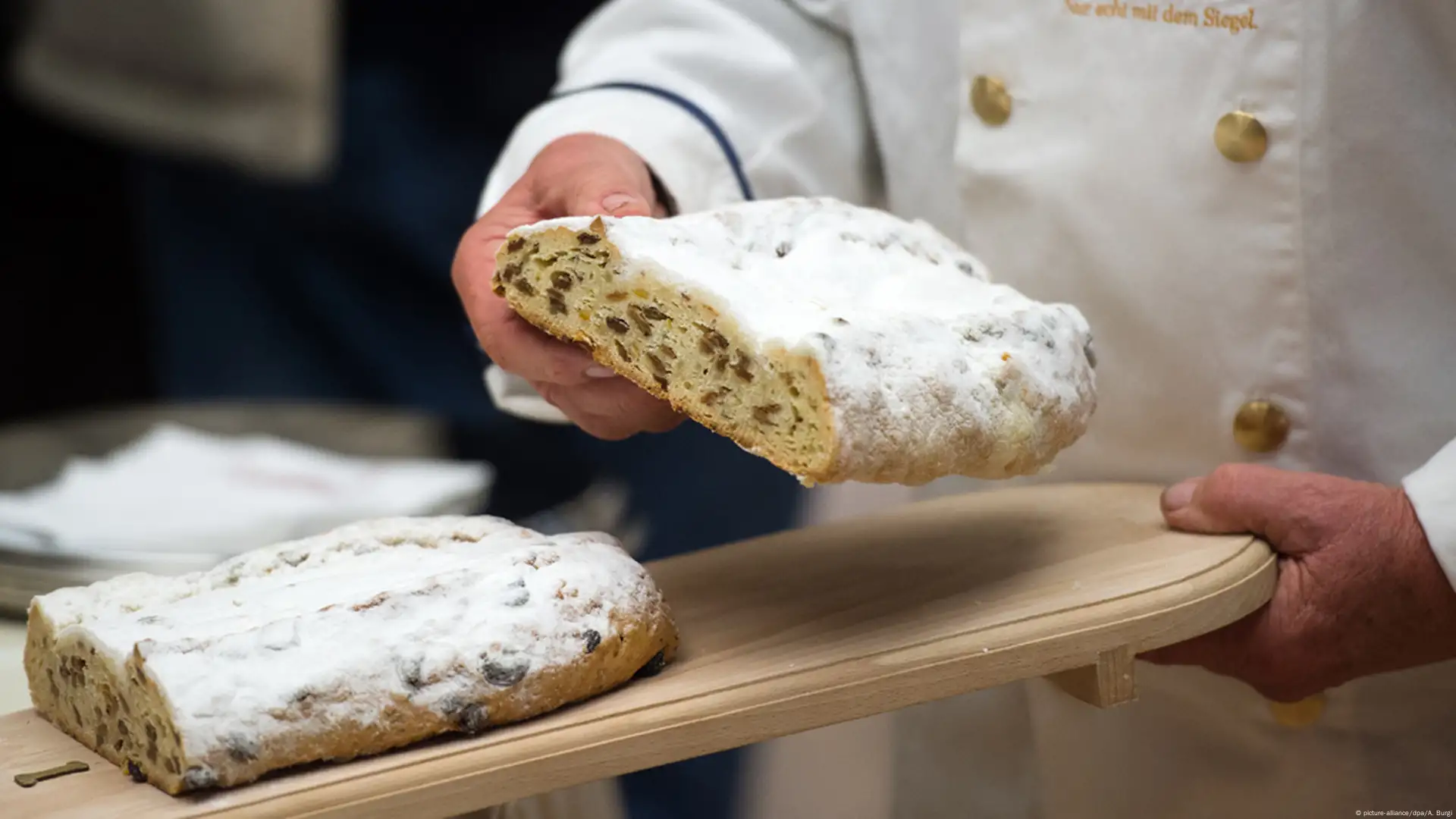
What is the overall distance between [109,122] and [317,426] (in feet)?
3.75

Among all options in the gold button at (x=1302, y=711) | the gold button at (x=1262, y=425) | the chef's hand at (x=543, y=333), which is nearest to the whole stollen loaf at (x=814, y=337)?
the chef's hand at (x=543, y=333)

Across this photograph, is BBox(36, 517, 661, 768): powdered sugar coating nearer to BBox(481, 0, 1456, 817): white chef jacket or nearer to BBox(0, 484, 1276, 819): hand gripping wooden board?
BBox(0, 484, 1276, 819): hand gripping wooden board

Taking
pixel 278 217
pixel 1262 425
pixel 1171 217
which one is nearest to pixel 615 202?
pixel 1171 217

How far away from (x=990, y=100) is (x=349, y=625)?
95cm

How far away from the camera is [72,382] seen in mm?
3033

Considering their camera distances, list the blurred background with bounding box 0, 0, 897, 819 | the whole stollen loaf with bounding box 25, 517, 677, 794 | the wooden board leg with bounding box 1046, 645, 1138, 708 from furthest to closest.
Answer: the blurred background with bounding box 0, 0, 897, 819, the wooden board leg with bounding box 1046, 645, 1138, 708, the whole stollen loaf with bounding box 25, 517, 677, 794

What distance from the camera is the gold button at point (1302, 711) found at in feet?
4.67

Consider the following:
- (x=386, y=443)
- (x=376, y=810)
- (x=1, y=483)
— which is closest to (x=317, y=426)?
(x=386, y=443)

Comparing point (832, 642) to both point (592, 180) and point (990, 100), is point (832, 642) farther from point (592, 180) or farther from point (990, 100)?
point (990, 100)

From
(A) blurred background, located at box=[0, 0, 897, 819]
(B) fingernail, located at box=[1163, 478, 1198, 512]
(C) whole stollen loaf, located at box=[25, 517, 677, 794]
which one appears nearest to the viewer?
(C) whole stollen loaf, located at box=[25, 517, 677, 794]

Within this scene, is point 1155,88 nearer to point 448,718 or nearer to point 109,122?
point 448,718

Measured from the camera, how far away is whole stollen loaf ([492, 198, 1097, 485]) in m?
1.02

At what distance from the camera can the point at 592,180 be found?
52.8 inches

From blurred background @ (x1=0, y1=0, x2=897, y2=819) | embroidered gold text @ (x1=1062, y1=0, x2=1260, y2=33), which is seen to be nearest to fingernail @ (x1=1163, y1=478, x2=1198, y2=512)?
embroidered gold text @ (x1=1062, y1=0, x2=1260, y2=33)
